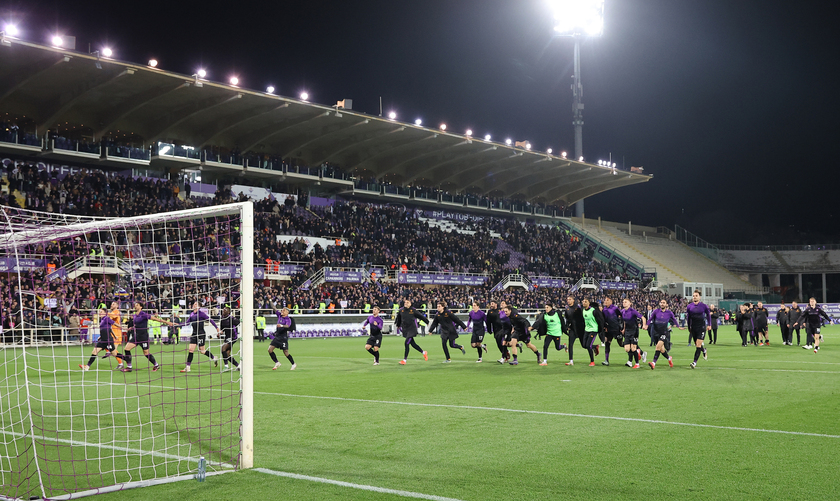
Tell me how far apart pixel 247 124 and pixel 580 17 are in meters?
35.6

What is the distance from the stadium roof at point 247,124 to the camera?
3581 cm

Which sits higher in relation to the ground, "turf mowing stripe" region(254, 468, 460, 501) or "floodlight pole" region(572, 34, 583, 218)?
"floodlight pole" region(572, 34, 583, 218)

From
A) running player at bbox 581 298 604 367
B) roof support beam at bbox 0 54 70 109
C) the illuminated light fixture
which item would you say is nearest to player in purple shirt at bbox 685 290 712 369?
running player at bbox 581 298 604 367

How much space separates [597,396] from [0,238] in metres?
9.72

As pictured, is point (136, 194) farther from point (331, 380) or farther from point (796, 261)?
point (796, 261)

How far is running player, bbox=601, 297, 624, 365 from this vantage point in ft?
63.0

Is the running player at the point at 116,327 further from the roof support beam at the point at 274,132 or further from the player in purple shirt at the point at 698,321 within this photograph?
the roof support beam at the point at 274,132

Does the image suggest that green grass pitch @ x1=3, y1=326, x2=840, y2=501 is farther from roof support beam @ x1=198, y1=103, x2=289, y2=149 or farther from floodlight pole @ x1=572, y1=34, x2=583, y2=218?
floodlight pole @ x1=572, y1=34, x2=583, y2=218

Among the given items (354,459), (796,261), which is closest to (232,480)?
(354,459)

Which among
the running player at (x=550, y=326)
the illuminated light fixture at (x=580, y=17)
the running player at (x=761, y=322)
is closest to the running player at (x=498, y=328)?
the running player at (x=550, y=326)

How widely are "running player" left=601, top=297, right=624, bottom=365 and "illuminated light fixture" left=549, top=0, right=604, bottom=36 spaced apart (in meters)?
51.5

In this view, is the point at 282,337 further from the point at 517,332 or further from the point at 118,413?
the point at 118,413

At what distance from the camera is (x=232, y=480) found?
6734 mm

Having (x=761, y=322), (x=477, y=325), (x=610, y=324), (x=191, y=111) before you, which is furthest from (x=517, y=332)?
(x=191, y=111)
